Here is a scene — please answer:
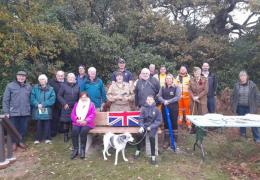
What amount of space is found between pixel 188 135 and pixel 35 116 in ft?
13.8

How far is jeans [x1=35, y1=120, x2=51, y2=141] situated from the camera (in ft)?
29.3

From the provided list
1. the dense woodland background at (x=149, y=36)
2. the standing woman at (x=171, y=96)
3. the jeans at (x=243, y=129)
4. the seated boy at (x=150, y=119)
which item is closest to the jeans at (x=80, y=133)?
the seated boy at (x=150, y=119)

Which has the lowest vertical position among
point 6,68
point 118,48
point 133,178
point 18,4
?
point 133,178

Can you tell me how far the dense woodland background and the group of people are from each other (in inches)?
76.6

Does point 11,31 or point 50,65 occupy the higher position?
point 11,31

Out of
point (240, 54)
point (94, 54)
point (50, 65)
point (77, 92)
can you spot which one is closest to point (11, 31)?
point (50, 65)

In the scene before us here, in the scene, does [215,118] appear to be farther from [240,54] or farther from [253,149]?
[240,54]

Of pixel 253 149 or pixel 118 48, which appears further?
pixel 118 48

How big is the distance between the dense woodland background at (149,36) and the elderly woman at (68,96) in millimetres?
2170

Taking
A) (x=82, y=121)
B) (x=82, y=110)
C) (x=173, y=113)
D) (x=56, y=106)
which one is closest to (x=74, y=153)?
(x=82, y=121)

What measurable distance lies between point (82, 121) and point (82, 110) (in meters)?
0.28

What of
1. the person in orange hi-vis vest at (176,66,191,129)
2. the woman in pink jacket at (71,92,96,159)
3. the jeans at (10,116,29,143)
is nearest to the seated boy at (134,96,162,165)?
the woman in pink jacket at (71,92,96,159)

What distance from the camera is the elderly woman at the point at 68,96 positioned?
8750mm

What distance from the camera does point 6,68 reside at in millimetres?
10070
